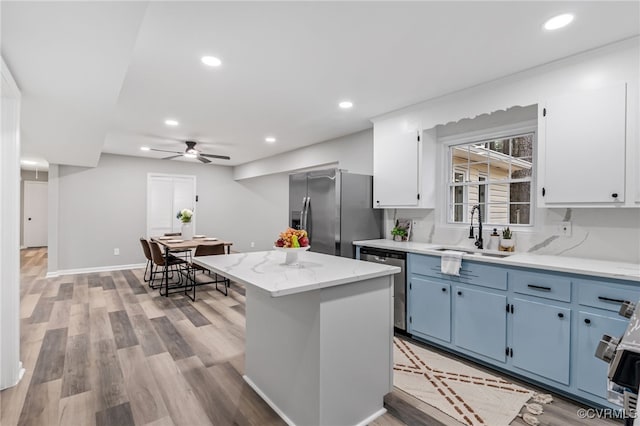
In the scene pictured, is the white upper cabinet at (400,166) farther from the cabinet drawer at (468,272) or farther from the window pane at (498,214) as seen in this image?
the cabinet drawer at (468,272)

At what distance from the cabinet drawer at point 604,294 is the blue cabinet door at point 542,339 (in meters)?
0.15

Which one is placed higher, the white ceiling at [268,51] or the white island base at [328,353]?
A: the white ceiling at [268,51]

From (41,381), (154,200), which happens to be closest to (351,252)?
(41,381)

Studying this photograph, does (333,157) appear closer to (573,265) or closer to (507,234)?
(507,234)

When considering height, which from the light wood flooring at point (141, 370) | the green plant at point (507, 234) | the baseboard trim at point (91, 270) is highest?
the green plant at point (507, 234)

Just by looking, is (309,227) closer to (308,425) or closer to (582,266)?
(308,425)

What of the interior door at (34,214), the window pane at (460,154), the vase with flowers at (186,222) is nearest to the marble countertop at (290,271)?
the window pane at (460,154)

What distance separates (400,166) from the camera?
3.60 m

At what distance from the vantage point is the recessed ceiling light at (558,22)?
1892mm

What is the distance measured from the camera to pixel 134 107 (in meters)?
3.59

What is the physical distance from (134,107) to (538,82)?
4105mm

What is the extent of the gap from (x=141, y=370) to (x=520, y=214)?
3.72 meters

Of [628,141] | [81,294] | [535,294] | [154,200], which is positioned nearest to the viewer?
[628,141]

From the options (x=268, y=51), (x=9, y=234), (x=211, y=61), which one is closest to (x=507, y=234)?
(x=268, y=51)
